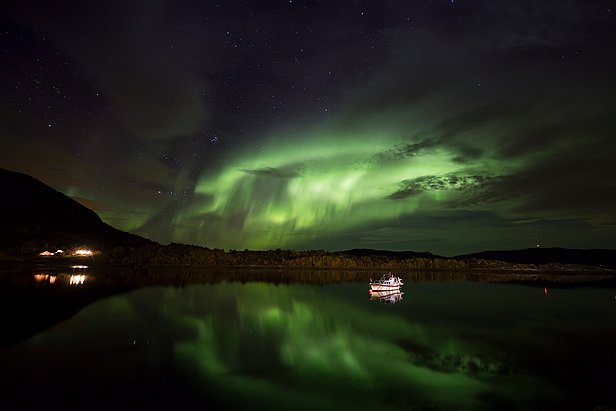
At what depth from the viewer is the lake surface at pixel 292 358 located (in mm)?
19188

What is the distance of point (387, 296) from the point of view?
249ft

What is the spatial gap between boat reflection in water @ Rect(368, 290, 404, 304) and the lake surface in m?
16.3

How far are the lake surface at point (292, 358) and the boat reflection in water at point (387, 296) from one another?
16.3 meters

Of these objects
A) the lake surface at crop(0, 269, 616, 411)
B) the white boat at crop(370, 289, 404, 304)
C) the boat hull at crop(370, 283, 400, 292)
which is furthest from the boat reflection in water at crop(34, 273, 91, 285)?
the boat hull at crop(370, 283, 400, 292)

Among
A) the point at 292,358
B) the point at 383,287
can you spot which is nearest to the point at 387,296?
the point at 383,287

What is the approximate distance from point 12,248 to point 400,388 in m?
168

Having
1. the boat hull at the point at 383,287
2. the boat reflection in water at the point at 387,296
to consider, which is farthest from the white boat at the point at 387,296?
the boat hull at the point at 383,287

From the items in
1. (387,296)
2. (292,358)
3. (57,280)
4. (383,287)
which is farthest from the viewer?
(383,287)

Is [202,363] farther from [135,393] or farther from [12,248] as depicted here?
[12,248]

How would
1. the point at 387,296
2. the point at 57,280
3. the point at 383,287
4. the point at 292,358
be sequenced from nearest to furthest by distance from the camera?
the point at 292,358 < the point at 387,296 < the point at 57,280 < the point at 383,287

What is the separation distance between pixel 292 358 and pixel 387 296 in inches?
2019

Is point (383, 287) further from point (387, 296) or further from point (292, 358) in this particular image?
point (292, 358)

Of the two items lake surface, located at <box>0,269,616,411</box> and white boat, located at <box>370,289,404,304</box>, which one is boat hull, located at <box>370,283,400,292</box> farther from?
lake surface, located at <box>0,269,616,411</box>

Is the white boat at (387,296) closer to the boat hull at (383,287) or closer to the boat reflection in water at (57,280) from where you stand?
the boat hull at (383,287)
